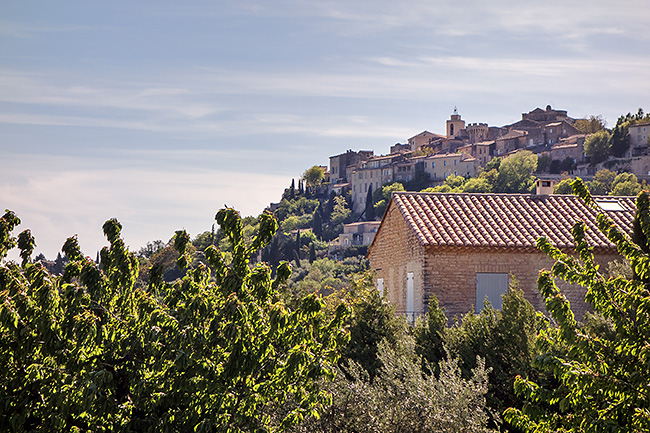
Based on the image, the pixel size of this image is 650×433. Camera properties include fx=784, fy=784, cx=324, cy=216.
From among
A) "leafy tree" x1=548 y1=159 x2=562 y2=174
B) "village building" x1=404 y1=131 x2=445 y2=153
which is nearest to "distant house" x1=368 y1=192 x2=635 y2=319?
"leafy tree" x1=548 y1=159 x2=562 y2=174

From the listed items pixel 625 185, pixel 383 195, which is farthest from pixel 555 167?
pixel 383 195

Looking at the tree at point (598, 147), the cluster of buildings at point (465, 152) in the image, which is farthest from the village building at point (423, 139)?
the tree at point (598, 147)

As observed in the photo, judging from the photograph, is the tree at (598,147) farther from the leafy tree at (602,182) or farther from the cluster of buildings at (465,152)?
the leafy tree at (602,182)

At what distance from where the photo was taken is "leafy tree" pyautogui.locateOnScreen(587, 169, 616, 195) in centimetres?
11569

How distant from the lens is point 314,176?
577ft

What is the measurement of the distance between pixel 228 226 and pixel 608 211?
57.5 feet

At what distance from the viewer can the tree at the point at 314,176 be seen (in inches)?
6919

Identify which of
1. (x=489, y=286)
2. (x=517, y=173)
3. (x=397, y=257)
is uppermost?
(x=517, y=173)

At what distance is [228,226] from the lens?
8.60 m

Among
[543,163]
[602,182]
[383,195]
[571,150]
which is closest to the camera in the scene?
[602,182]

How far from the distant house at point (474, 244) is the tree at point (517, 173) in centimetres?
10253

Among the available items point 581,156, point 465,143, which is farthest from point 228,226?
point 465,143

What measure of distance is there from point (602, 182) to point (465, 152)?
3671cm

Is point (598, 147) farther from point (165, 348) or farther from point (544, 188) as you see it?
point (165, 348)
